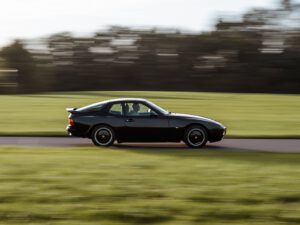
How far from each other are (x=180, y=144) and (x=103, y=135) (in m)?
2.38

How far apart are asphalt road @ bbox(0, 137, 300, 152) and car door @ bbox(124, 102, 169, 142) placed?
43 cm

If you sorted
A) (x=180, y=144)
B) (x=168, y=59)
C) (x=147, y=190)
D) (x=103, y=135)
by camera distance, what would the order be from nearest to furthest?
(x=147, y=190)
(x=103, y=135)
(x=180, y=144)
(x=168, y=59)

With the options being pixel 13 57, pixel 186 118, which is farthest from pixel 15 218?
pixel 13 57

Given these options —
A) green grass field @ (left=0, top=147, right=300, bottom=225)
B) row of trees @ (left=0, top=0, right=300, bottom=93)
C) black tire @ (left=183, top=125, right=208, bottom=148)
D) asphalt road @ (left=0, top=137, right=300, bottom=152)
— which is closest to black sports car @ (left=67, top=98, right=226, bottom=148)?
black tire @ (left=183, top=125, right=208, bottom=148)

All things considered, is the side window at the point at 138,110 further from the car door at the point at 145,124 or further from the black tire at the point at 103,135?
the black tire at the point at 103,135

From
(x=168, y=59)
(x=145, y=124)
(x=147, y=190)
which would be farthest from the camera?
(x=168, y=59)

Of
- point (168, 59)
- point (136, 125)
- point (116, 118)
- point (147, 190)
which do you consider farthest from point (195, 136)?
point (168, 59)

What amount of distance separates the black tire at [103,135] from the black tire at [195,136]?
183 cm

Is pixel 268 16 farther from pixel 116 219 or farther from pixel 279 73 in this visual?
pixel 116 219

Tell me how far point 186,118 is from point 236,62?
76458mm

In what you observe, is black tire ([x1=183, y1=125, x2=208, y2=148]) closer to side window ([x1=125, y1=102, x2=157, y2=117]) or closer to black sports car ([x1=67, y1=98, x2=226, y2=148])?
black sports car ([x1=67, y1=98, x2=226, y2=148])

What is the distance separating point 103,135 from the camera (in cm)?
1596

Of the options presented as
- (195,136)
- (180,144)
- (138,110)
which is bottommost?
(180,144)

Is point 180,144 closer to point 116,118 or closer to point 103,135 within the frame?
point 116,118
